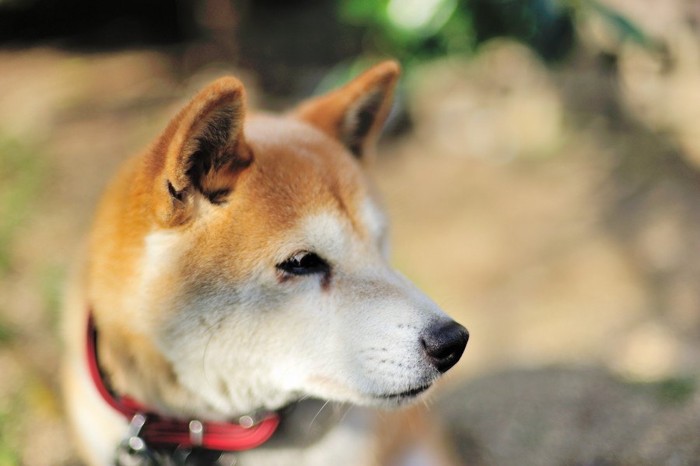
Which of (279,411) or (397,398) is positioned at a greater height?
(397,398)

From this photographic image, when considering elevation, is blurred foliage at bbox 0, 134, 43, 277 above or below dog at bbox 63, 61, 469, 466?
below

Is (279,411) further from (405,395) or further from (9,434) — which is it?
(9,434)

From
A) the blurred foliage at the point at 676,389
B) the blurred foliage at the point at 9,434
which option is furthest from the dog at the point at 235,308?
the blurred foliage at the point at 676,389

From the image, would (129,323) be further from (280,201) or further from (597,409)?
(597,409)

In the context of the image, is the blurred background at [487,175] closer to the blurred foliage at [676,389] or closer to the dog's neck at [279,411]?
the blurred foliage at [676,389]

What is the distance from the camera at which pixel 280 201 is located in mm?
1643

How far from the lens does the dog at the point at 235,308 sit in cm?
156

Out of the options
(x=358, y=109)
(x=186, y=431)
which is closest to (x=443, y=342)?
(x=186, y=431)

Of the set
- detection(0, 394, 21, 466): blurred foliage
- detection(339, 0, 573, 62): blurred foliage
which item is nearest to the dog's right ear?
detection(0, 394, 21, 466): blurred foliage

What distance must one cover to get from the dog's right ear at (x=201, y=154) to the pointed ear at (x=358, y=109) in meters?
0.44

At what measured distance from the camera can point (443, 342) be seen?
5.02 ft

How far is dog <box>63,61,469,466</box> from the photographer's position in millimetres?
1558

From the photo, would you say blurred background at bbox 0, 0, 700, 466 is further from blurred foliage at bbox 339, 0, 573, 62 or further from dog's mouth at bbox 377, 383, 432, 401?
dog's mouth at bbox 377, 383, 432, 401

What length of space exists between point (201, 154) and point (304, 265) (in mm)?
361
